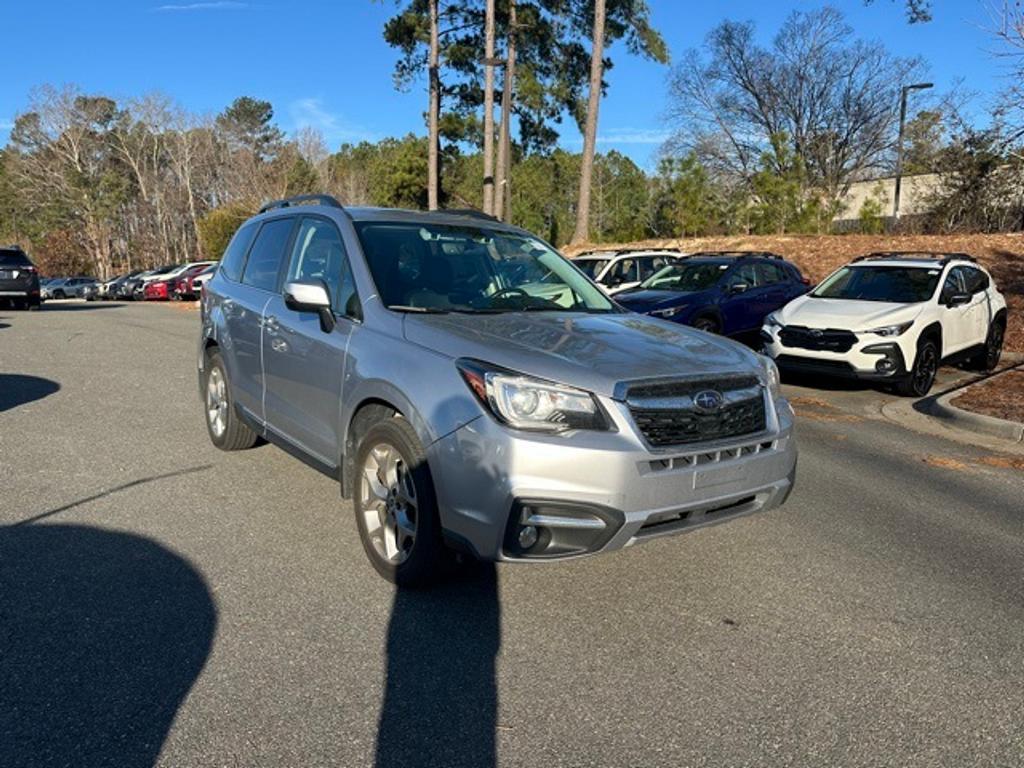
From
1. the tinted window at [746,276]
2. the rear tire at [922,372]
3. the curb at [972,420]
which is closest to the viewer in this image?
the curb at [972,420]

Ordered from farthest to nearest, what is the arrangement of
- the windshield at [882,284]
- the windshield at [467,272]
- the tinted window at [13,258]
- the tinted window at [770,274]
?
the tinted window at [13,258] → the tinted window at [770,274] → the windshield at [882,284] → the windshield at [467,272]

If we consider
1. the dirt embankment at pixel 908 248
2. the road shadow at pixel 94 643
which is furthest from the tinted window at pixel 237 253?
the dirt embankment at pixel 908 248

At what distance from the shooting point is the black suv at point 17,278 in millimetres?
21875

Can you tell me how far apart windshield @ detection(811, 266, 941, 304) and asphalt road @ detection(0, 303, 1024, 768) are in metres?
5.02

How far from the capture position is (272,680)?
3.05 meters

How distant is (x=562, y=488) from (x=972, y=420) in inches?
258

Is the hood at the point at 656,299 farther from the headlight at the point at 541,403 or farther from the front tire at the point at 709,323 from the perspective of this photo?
the headlight at the point at 541,403

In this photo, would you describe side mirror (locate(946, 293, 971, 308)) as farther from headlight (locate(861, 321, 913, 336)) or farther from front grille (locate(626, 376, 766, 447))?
front grille (locate(626, 376, 766, 447))

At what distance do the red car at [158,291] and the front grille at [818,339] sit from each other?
3194 centimetres

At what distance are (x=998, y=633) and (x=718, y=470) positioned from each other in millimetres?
1458

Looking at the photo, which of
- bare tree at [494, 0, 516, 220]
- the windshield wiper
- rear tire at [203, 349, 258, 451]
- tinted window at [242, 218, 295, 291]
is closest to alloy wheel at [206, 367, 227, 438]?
rear tire at [203, 349, 258, 451]

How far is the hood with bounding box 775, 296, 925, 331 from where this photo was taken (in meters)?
9.30

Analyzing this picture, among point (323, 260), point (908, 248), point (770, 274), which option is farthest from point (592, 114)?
point (323, 260)

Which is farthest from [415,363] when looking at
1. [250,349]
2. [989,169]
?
[989,169]
